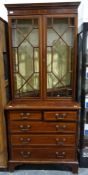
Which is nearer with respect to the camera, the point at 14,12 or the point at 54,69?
the point at 14,12

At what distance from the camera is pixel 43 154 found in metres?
2.36

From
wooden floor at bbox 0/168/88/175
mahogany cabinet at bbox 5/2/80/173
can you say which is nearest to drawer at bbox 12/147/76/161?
mahogany cabinet at bbox 5/2/80/173

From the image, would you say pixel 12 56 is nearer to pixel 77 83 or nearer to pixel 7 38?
pixel 7 38

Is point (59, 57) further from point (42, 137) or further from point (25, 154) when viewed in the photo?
point (25, 154)

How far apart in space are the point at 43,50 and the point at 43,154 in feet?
4.23

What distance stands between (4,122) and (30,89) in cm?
53

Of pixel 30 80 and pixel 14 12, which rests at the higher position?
pixel 14 12

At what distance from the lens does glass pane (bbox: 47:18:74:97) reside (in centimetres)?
232

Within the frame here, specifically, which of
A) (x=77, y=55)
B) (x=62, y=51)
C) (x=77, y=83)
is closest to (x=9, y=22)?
(x=62, y=51)

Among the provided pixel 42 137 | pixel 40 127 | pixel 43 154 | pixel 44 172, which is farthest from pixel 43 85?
pixel 44 172

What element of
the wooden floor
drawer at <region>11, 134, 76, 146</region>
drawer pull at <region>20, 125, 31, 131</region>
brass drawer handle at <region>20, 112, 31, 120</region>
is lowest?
the wooden floor

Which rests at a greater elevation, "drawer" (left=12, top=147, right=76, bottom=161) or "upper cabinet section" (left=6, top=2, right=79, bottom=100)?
"upper cabinet section" (left=6, top=2, right=79, bottom=100)

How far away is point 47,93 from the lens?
8.04 feet

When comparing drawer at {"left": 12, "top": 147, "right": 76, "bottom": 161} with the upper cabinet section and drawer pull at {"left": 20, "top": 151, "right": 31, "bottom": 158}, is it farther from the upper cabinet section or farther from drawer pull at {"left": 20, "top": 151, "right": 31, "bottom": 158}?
the upper cabinet section
